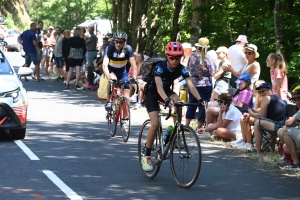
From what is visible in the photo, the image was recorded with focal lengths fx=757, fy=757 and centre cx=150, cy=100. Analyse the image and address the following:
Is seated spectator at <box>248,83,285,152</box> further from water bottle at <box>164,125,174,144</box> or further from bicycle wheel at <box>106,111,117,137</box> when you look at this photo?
bicycle wheel at <box>106,111,117,137</box>

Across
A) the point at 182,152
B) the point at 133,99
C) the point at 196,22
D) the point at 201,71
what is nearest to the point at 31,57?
the point at 196,22

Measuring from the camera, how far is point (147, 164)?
9.82 m

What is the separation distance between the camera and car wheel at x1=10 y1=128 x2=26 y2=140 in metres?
13.0

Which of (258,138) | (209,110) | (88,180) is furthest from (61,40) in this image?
(88,180)

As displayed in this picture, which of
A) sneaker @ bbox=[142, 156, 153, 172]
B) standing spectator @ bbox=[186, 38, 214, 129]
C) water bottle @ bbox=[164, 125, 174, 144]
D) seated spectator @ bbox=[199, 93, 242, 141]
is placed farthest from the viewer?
standing spectator @ bbox=[186, 38, 214, 129]

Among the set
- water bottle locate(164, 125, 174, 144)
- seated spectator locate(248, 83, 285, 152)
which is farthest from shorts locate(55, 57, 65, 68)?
water bottle locate(164, 125, 174, 144)

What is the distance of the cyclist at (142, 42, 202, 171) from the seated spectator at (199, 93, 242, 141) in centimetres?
385

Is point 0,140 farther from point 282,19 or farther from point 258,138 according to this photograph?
point 282,19

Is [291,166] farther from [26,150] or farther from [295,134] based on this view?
[26,150]

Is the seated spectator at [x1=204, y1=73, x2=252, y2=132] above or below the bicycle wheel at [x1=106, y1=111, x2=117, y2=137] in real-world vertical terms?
above

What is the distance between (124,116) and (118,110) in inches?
11.4

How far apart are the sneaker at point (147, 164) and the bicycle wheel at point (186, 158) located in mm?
526

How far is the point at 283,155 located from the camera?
11047 mm

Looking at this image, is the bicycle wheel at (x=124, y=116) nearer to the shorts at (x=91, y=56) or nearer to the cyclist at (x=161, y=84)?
the cyclist at (x=161, y=84)
